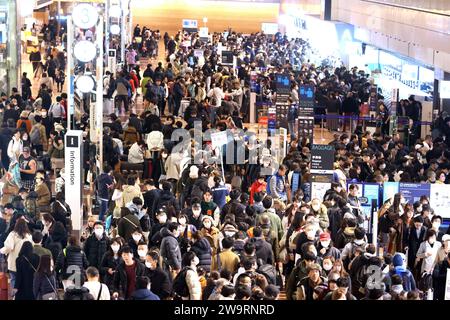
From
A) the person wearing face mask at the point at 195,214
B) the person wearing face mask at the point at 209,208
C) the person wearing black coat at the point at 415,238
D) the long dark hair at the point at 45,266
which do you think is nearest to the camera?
the long dark hair at the point at 45,266

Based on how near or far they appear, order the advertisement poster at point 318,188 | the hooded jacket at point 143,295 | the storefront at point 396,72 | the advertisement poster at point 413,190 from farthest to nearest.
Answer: the storefront at point 396,72
the advertisement poster at point 318,188
the advertisement poster at point 413,190
the hooded jacket at point 143,295

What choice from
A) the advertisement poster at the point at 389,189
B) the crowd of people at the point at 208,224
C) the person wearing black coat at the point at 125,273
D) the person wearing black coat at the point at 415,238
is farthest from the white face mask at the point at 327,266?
the advertisement poster at the point at 389,189

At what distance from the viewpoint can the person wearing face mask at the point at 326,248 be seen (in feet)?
43.9

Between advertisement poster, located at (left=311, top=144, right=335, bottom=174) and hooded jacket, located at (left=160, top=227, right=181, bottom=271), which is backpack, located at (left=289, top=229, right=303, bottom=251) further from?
advertisement poster, located at (left=311, top=144, right=335, bottom=174)

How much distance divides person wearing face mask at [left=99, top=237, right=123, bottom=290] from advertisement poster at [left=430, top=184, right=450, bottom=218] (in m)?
6.04

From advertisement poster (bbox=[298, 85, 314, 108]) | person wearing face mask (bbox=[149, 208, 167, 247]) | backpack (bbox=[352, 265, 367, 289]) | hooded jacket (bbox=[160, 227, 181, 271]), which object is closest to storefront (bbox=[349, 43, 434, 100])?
advertisement poster (bbox=[298, 85, 314, 108])

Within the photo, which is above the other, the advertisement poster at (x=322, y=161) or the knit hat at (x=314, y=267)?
the advertisement poster at (x=322, y=161)

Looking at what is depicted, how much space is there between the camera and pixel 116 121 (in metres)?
22.7

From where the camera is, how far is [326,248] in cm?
1358

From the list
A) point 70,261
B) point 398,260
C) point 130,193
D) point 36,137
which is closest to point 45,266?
point 70,261

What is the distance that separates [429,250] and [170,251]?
131 inches

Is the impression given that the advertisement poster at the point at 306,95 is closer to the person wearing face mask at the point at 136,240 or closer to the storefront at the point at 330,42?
the person wearing face mask at the point at 136,240

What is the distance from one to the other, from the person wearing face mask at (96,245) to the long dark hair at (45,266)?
1116 mm
